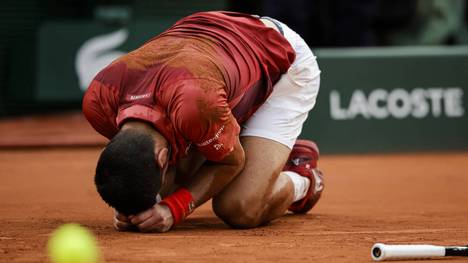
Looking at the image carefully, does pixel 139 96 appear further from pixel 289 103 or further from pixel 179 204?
pixel 289 103

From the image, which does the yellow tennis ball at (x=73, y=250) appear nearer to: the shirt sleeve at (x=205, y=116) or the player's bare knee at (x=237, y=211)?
the shirt sleeve at (x=205, y=116)

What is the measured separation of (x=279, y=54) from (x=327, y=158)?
15.9 ft

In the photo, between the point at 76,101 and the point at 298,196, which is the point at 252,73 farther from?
the point at 76,101

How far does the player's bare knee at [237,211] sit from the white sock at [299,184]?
0.51m

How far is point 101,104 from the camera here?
17.9ft

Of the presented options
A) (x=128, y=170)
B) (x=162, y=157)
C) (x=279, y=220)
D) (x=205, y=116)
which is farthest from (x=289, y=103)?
(x=128, y=170)

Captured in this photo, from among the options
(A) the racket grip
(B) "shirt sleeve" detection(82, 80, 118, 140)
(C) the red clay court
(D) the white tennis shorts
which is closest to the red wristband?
(C) the red clay court

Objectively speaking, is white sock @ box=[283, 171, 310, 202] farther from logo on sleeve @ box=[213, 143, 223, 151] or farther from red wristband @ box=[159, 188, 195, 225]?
logo on sleeve @ box=[213, 143, 223, 151]

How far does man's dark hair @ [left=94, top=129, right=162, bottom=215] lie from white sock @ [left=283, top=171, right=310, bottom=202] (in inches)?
54.6

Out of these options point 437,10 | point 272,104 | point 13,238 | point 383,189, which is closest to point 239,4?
point 437,10

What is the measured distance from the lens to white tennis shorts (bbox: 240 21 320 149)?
243 inches

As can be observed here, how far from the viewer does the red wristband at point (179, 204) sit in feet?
18.0

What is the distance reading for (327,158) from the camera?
1088cm

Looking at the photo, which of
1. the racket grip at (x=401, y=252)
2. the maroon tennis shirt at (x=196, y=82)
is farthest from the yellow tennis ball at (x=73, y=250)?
the racket grip at (x=401, y=252)
